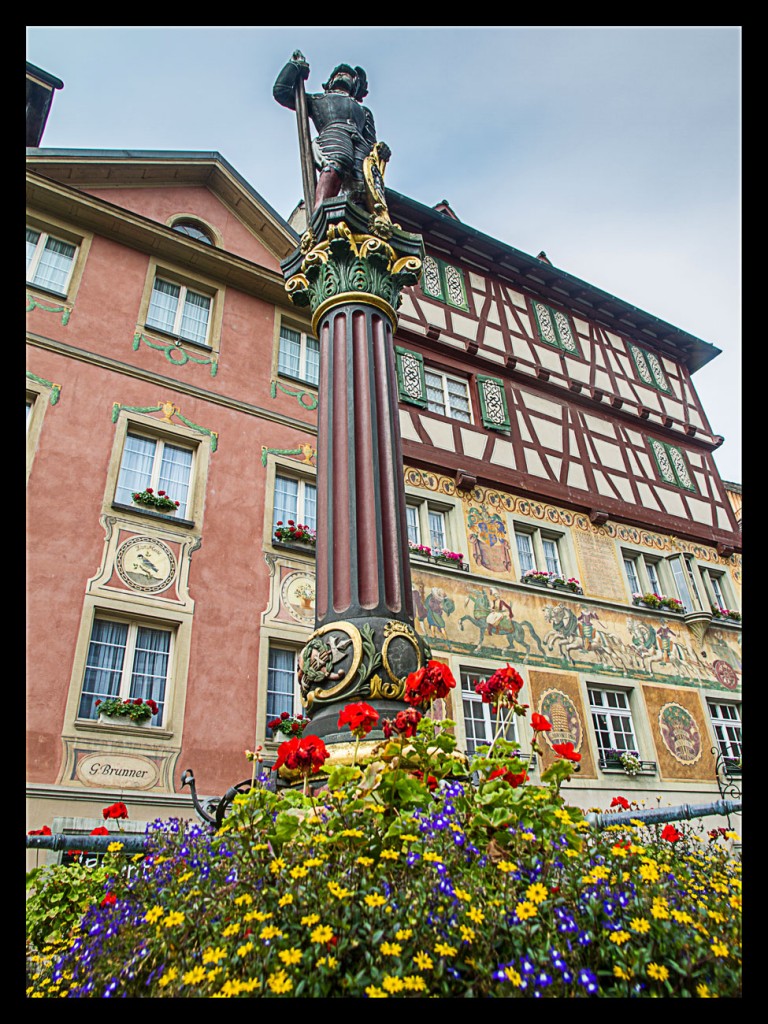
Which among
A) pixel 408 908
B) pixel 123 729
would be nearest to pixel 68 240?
pixel 123 729

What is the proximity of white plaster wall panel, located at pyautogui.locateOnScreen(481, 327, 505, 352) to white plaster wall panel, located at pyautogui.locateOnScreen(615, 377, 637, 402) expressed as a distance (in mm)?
3797

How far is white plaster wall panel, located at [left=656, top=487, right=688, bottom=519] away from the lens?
56.1 ft

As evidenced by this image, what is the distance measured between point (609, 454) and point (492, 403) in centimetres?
356

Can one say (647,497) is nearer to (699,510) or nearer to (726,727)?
(699,510)

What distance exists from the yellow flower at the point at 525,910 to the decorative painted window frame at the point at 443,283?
1536 centimetres

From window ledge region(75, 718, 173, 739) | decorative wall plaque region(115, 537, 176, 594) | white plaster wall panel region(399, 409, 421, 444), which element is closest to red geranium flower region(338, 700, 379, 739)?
window ledge region(75, 718, 173, 739)

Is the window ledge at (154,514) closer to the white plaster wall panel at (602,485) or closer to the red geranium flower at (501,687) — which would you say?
the red geranium flower at (501,687)

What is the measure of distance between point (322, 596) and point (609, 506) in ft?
39.1

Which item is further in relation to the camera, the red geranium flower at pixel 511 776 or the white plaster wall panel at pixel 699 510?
the white plaster wall panel at pixel 699 510

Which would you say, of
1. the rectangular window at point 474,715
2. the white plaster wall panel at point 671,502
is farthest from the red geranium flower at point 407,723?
the white plaster wall panel at point 671,502

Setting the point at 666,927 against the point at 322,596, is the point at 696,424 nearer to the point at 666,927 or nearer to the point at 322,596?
the point at 322,596

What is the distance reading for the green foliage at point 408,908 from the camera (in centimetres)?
183

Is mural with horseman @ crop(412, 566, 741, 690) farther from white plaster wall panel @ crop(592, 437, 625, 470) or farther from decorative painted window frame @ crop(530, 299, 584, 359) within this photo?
decorative painted window frame @ crop(530, 299, 584, 359)

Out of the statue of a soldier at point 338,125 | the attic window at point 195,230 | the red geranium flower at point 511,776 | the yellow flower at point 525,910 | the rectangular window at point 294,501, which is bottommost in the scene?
the yellow flower at point 525,910
